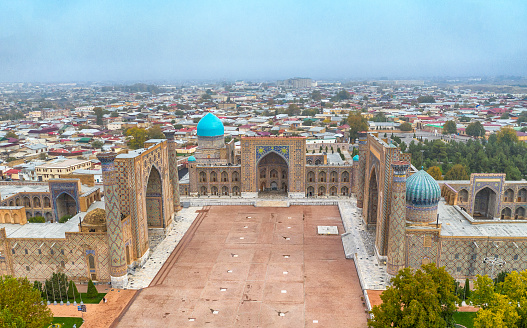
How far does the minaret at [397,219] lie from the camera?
18.6 metres

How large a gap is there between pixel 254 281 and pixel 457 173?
22974 millimetres

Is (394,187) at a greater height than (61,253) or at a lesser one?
greater

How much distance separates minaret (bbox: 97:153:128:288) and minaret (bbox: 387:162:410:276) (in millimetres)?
12294

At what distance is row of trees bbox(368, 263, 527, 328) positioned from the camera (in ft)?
40.7

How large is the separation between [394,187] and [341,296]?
534 cm

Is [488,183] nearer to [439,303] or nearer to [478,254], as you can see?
[478,254]

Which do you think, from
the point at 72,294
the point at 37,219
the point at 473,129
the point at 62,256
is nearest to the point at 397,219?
the point at 72,294

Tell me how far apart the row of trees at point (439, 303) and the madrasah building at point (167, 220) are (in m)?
5.08

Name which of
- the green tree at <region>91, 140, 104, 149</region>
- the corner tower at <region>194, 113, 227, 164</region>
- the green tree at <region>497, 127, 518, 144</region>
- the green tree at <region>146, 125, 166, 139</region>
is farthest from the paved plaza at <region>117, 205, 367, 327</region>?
the green tree at <region>146, 125, 166, 139</region>

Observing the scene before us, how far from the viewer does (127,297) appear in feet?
60.7

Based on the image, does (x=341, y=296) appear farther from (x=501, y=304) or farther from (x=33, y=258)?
(x=33, y=258)

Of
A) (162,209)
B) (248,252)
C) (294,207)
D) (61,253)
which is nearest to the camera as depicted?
(61,253)

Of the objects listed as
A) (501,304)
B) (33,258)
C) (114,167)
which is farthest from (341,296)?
(33,258)

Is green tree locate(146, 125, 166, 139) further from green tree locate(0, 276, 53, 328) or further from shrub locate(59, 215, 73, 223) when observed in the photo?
green tree locate(0, 276, 53, 328)
